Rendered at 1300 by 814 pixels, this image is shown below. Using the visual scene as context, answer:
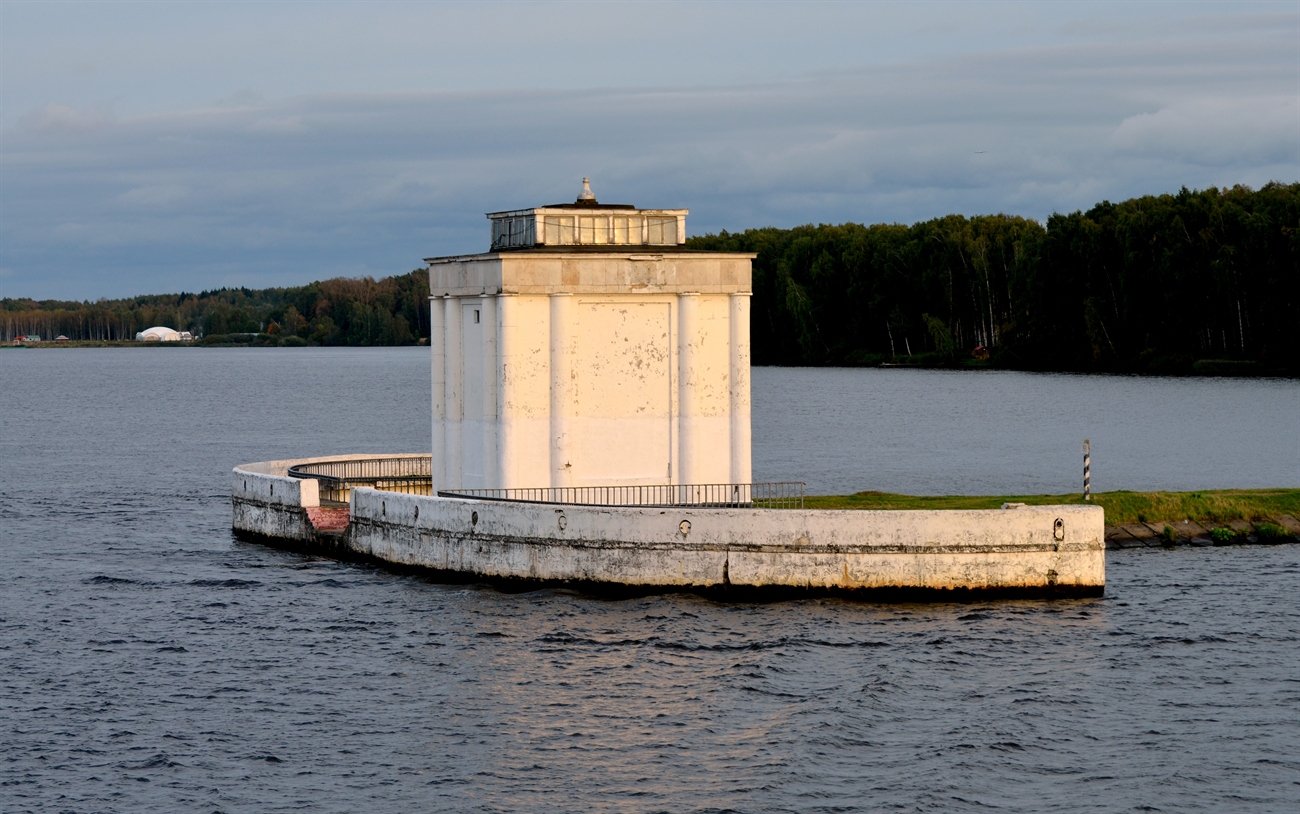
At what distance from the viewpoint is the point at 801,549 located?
3772cm

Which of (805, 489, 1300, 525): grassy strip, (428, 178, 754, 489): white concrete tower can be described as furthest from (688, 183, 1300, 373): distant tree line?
(428, 178, 754, 489): white concrete tower

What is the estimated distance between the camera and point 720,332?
143 feet

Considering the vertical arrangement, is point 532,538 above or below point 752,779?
above

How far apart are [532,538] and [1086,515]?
43.2 feet

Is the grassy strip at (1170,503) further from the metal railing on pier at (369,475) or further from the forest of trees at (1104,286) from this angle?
the forest of trees at (1104,286)

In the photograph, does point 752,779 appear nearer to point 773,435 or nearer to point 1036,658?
point 1036,658

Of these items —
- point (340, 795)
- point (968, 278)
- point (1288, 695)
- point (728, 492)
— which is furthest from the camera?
point (968, 278)

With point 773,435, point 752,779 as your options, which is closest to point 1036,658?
point 752,779

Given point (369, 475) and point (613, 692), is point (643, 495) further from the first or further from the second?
A: point (369, 475)

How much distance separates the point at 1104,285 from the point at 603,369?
123 m

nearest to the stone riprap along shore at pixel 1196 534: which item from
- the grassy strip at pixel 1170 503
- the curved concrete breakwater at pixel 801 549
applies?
the grassy strip at pixel 1170 503

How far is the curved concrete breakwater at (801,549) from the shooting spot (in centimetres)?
3744

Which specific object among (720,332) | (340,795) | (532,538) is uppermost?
(720,332)

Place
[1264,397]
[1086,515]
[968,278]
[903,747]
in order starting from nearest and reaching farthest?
[903,747] → [1086,515] → [1264,397] → [968,278]
